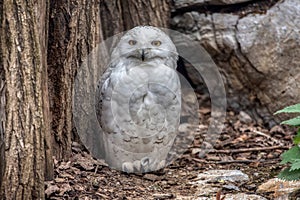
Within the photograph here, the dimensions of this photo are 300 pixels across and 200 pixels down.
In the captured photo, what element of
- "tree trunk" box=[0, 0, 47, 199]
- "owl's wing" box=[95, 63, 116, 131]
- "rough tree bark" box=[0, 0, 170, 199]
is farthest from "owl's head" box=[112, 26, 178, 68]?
"tree trunk" box=[0, 0, 47, 199]

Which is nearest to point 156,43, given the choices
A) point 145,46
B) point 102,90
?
point 145,46

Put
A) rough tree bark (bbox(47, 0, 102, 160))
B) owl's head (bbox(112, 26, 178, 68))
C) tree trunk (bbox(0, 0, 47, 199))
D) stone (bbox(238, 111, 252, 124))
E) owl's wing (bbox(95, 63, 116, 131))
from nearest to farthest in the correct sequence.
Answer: tree trunk (bbox(0, 0, 47, 199))
rough tree bark (bbox(47, 0, 102, 160))
owl's head (bbox(112, 26, 178, 68))
owl's wing (bbox(95, 63, 116, 131))
stone (bbox(238, 111, 252, 124))

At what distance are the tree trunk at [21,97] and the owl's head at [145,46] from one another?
3.04 feet

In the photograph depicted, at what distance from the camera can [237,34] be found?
5.20 meters

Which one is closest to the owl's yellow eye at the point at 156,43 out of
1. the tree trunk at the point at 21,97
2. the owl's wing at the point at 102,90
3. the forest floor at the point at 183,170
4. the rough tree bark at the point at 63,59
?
the owl's wing at the point at 102,90

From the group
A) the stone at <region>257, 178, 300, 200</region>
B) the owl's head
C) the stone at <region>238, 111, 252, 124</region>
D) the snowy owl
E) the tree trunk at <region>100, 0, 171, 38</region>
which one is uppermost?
the tree trunk at <region>100, 0, 171, 38</region>

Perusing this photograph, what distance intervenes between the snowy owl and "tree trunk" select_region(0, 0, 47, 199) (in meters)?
0.89

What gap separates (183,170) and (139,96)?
2.33 feet

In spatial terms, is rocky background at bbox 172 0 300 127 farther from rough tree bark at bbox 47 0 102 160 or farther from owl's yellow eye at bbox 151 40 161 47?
rough tree bark at bbox 47 0 102 160

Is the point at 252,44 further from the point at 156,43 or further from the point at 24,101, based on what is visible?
the point at 24,101

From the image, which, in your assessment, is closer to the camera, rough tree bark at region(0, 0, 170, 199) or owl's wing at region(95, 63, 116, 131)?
rough tree bark at region(0, 0, 170, 199)

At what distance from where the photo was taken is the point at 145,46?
398 centimetres

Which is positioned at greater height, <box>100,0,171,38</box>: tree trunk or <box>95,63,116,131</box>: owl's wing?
<box>100,0,171,38</box>: tree trunk

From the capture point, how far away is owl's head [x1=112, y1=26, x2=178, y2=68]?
3.97m
